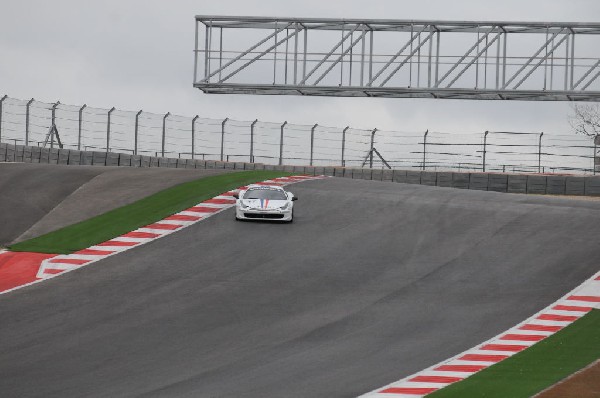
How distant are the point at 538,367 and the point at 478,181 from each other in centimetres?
2773

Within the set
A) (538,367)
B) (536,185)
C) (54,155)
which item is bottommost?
(538,367)

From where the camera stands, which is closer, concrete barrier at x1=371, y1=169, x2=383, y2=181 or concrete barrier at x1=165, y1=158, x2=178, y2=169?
concrete barrier at x1=371, y1=169, x2=383, y2=181

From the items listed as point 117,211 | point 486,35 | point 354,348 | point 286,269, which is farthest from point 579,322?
point 486,35

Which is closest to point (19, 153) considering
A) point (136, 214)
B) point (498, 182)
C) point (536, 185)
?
point (136, 214)

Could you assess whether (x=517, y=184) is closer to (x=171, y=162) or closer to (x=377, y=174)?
(x=377, y=174)

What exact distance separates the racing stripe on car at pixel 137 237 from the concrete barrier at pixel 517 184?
42.6 ft

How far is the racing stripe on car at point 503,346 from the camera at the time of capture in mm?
17703

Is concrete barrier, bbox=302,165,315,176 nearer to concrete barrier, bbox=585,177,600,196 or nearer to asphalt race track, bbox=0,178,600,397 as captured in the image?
concrete barrier, bbox=585,177,600,196

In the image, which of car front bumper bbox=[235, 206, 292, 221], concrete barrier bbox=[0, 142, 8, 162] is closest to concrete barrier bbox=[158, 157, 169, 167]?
concrete barrier bbox=[0, 142, 8, 162]

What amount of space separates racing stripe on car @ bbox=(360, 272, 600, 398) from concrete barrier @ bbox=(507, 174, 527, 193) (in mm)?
18799

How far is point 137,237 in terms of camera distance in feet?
102

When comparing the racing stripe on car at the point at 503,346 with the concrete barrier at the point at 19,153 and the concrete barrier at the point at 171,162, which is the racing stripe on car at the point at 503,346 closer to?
the concrete barrier at the point at 171,162

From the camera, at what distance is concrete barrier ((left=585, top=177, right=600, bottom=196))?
4519cm

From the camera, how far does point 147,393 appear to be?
56.4 feet
